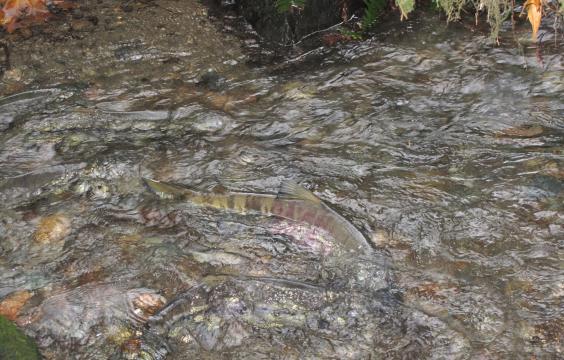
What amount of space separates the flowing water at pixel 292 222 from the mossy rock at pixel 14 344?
115 millimetres

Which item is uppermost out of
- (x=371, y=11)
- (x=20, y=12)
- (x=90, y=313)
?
(x=20, y=12)

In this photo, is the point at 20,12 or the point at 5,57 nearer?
the point at 5,57

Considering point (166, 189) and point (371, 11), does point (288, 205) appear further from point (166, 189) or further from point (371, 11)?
point (371, 11)

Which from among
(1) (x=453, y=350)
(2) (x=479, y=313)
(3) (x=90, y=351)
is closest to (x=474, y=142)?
(2) (x=479, y=313)

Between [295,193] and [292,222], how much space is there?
26cm

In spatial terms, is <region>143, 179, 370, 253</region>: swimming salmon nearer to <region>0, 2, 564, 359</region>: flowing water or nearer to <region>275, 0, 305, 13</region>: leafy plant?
<region>0, 2, 564, 359</region>: flowing water

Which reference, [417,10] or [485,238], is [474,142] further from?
[417,10]

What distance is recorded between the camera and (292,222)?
13.8ft

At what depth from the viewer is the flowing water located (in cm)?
350

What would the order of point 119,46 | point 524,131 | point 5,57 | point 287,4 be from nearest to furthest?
point 524,131
point 287,4
point 5,57
point 119,46

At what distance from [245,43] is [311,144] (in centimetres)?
197

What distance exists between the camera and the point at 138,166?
4801 millimetres

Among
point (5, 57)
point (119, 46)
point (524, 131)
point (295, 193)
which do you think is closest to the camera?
point (295, 193)

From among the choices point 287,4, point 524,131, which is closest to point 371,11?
point 287,4
